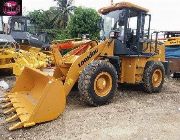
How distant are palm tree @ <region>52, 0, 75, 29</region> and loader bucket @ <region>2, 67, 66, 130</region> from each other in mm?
30544

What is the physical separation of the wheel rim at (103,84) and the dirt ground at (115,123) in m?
0.34

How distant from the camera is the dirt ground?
532cm

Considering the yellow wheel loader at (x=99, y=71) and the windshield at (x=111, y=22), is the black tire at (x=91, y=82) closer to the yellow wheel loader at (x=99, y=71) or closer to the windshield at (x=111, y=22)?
the yellow wheel loader at (x=99, y=71)

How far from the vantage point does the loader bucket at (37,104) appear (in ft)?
18.6

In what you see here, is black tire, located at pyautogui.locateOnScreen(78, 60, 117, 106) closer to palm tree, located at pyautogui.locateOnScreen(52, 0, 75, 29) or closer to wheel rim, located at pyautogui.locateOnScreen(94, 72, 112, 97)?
wheel rim, located at pyautogui.locateOnScreen(94, 72, 112, 97)

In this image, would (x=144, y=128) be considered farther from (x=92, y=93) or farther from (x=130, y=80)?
(x=130, y=80)

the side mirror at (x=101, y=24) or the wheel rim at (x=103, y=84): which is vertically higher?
the side mirror at (x=101, y=24)

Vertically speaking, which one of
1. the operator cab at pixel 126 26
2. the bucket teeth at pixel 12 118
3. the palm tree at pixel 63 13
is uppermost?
the palm tree at pixel 63 13

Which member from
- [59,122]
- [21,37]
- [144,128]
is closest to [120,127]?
[144,128]

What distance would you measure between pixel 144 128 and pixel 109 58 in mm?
2529

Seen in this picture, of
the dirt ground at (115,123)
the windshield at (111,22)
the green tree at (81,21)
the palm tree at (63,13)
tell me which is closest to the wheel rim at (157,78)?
the dirt ground at (115,123)

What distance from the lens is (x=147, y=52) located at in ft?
29.0

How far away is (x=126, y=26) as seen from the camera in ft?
26.5

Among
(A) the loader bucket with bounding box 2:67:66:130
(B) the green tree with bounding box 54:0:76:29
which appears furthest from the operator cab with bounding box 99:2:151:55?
(B) the green tree with bounding box 54:0:76:29
